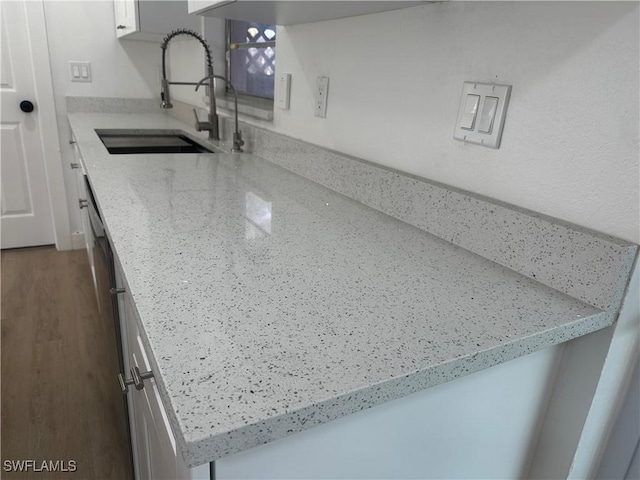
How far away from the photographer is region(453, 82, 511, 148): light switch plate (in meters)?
0.79

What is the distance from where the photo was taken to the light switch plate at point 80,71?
8.82ft

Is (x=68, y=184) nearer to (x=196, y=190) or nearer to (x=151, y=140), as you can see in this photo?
(x=151, y=140)

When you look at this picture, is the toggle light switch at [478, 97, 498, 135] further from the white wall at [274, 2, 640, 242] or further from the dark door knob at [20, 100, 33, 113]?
the dark door knob at [20, 100, 33, 113]

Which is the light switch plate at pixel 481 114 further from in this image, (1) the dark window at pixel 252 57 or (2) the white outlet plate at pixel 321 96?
(1) the dark window at pixel 252 57

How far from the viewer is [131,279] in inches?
25.6

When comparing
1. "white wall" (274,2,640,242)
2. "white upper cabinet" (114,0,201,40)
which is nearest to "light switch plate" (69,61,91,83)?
"white upper cabinet" (114,0,201,40)

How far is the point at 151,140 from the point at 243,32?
0.68 metres

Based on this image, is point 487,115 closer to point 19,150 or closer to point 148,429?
point 148,429

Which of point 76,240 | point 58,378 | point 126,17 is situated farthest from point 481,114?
point 76,240

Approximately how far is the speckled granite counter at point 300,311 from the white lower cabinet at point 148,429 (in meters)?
0.08

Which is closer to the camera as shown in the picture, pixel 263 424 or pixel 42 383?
pixel 263 424

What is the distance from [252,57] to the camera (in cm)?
213

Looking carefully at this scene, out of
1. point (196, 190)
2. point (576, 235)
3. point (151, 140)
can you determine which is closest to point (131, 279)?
point (196, 190)

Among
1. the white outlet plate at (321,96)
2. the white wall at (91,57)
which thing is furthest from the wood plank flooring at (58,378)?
the white outlet plate at (321,96)
